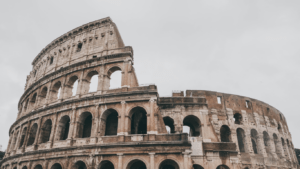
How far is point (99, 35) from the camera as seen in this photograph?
61.5 feet

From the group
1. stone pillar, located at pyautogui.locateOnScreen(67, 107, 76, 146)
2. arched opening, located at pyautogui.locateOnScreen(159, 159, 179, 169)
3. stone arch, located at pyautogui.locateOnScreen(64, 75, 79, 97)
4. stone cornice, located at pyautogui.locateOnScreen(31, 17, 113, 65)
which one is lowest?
arched opening, located at pyautogui.locateOnScreen(159, 159, 179, 169)

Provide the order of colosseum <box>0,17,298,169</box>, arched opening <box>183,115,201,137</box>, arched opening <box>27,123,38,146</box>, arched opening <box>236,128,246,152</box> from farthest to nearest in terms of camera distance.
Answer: arched opening <box>236,128,246,152</box>, arched opening <box>27,123,38,146</box>, arched opening <box>183,115,201,137</box>, colosseum <box>0,17,298,169</box>

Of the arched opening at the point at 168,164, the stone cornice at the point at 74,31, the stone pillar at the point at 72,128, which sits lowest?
the arched opening at the point at 168,164

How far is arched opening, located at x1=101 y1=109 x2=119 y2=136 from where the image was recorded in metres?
14.9

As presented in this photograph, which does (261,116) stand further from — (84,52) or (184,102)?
(84,52)

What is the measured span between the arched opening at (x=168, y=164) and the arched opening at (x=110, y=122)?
14.3 ft

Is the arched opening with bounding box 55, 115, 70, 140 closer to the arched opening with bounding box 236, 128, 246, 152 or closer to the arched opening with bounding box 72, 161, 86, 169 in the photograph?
the arched opening with bounding box 72, 161, 86, 169

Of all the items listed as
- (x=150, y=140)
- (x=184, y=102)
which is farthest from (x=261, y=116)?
(x=150, y=140)

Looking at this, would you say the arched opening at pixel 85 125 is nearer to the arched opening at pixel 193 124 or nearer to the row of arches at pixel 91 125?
the row of arches at pixel 91 125

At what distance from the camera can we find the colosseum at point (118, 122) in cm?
1326

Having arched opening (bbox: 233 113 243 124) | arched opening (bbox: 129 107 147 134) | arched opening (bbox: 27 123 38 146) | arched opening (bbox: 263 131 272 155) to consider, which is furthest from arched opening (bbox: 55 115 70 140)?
arched opening (bbox: 263 131 272 155)

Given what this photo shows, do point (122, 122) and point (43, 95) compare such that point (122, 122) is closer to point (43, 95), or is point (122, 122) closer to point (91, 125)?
point (91, 125)

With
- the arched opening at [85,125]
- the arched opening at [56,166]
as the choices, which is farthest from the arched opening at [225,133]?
the arched opening at [56,166]

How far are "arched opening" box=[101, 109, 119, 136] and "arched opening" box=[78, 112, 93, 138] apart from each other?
1.56m
